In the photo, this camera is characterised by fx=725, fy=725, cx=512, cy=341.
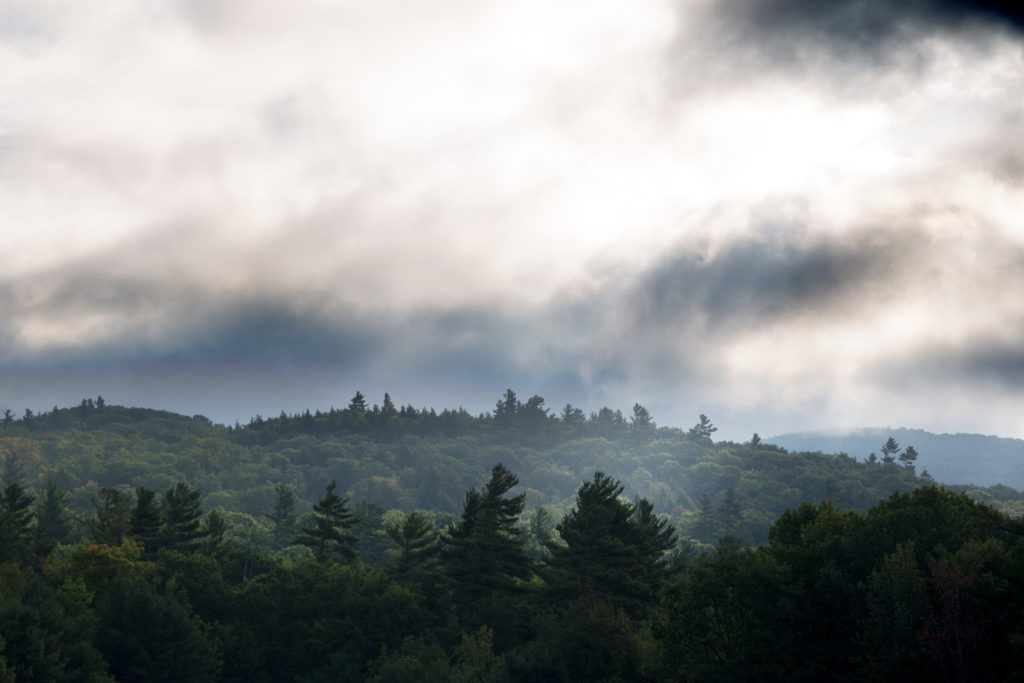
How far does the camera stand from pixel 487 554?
284ft

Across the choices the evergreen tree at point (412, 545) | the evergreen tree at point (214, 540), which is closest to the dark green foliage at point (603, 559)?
the evergreen tree at point (412, 545)

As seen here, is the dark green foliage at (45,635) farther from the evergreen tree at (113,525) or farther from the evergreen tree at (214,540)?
the evergreen tree at (214,540)

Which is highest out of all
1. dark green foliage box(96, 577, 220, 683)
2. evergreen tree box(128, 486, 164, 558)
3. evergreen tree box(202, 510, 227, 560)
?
evergreen tree box(128, 486, 164, 558)

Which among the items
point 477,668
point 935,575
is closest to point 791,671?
point 935,575

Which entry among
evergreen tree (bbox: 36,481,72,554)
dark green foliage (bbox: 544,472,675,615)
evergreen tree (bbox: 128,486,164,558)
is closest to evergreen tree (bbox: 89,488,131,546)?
evergreen tree (bbox: 128,486,164,558)

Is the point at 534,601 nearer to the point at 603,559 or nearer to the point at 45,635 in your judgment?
the point at 603,559

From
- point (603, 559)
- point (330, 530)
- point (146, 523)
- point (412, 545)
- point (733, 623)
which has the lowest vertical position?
point (412, 545)

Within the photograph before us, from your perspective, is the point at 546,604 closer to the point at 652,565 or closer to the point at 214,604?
the point at 652,565

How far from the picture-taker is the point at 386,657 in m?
81.7

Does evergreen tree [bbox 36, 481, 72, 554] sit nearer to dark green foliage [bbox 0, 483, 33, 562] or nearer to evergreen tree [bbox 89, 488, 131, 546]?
dark green foliage [bbox 0, 483, 33, 562]

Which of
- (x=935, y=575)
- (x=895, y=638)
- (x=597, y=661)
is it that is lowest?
(x=597, y=661)

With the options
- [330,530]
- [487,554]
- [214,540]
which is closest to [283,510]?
[214,540]

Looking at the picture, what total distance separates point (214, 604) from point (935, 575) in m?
83.2

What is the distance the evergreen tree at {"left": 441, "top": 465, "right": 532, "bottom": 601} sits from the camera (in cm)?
8638
